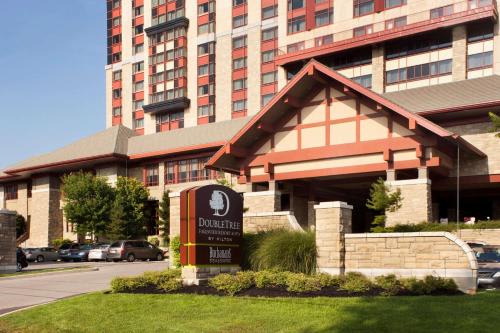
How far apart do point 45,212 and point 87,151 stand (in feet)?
27.6

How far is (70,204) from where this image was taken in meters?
49.0

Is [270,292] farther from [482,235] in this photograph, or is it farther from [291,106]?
[482,235]

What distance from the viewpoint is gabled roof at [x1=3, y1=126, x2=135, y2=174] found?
170 ft

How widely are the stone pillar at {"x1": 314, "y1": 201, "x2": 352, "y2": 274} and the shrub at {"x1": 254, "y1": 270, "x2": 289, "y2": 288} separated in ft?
5.08

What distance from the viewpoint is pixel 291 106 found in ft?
94.1

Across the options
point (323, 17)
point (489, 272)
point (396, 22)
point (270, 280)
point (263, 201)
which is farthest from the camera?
point (323, 17)

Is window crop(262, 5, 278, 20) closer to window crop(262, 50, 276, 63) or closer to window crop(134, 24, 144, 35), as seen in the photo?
window crop(262, 50, 276, 63)

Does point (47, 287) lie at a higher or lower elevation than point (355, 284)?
lower

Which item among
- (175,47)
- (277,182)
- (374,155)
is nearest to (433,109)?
(374,155)

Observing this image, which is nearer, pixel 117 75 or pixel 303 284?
pixel 303 284

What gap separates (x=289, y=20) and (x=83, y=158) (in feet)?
89.0

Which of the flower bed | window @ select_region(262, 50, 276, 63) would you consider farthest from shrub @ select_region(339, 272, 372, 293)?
window @ select_region(262, 50, 276, 63)

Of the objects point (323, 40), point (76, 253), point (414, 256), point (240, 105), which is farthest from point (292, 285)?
point (240, 105)

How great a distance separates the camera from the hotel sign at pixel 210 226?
53.2ft
